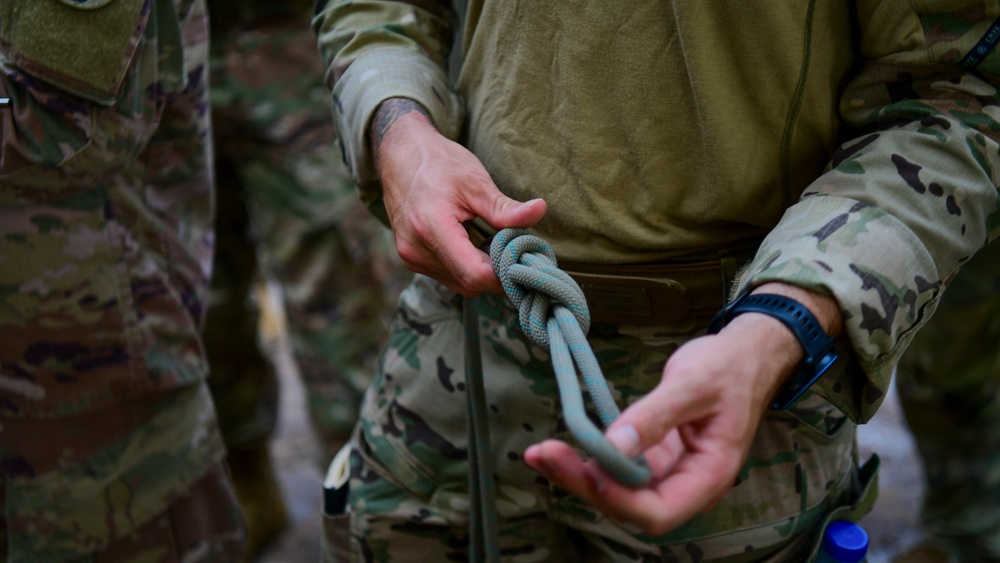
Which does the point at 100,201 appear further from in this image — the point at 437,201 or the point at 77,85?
the point at 437,201

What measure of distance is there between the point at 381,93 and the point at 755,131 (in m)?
0.45

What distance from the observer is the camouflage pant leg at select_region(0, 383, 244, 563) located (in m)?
1.37

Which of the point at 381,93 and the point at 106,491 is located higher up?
the point at 381,93

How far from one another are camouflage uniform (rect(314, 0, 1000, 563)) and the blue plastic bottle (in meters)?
0.02

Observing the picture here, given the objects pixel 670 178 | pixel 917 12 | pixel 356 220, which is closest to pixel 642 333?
pixel 670 178

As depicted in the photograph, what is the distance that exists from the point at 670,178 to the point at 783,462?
35 cm

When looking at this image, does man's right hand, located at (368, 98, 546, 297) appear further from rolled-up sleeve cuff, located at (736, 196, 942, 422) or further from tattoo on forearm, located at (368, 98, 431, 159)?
rolled-up sleeve cuff, located at (736, 196, 942, 422)

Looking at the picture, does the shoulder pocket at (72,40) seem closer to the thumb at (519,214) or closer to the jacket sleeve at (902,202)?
the thumb at (519,214)

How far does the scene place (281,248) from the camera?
2.41 metres

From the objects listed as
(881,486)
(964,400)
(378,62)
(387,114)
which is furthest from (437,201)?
(881,486)

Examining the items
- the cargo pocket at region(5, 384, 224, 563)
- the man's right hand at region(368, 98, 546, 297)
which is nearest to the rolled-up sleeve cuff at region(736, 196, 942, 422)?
the man's right hand at region(368, 98, 546, 297)

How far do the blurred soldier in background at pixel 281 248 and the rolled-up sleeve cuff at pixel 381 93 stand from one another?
44.4 inches

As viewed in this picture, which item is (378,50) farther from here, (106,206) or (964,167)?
(964,167)

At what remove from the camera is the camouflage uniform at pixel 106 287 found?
118 centimetres
